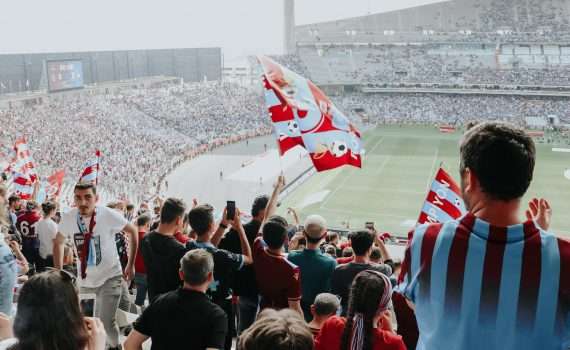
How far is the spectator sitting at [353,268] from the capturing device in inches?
181

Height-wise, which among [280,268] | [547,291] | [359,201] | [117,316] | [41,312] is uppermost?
[547,291]

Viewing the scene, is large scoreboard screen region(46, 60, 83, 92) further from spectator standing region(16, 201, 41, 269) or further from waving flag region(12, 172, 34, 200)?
spectator standing region(16, 201, 41, 269)

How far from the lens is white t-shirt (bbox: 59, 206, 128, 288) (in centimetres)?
529

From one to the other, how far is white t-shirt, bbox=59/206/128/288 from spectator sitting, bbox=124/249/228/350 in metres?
1.94

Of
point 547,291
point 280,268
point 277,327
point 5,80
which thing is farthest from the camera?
point 5,80

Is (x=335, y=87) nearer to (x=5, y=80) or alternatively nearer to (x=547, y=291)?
(x=5, y=80)

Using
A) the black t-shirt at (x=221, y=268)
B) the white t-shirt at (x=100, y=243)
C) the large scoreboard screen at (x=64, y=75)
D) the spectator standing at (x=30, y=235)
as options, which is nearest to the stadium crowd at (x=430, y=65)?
the large scoreboard screen at (x=64, y=75)

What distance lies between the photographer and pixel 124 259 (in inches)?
297

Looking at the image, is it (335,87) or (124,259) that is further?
(335,87)

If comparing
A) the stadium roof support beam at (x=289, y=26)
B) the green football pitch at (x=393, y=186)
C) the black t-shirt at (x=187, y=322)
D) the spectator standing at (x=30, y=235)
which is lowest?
the green football pitch at (x=393, y=186)

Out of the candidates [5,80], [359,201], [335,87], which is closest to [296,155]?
[359,201]

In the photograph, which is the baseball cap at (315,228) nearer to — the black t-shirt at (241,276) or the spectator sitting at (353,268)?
the spectator sitting at (353,268)

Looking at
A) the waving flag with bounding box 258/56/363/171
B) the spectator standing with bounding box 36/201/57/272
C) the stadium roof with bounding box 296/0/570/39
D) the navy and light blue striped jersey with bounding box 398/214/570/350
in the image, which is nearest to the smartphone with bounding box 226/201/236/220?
the navy and light blue striped jersey with bounding box 398/214/570/350

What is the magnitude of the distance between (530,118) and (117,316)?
55598 mm
